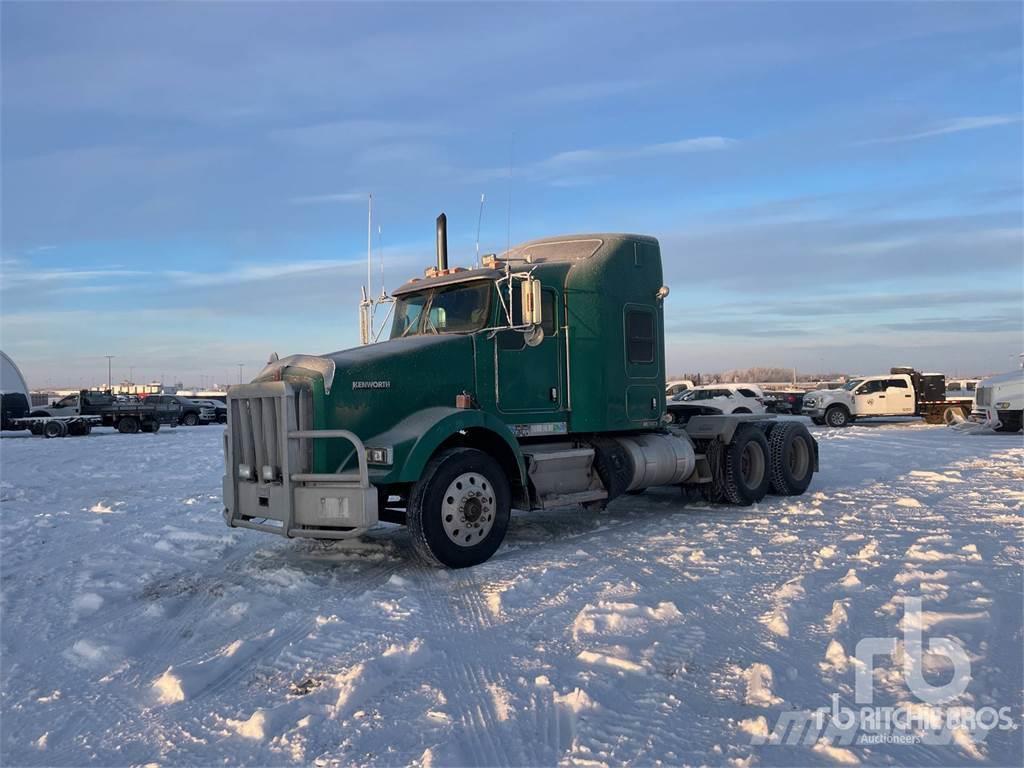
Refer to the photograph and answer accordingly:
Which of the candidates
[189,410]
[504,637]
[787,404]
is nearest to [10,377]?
[189,410]

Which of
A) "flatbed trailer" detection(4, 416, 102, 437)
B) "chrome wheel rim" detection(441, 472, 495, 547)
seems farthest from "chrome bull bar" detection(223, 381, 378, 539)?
"flatbed trailer" detection(4, 416, 102, 437)

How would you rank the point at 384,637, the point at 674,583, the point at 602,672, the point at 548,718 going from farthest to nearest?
the point at 674,583 < the point at 384,637 < the point at 602,672 < the point at 548,718

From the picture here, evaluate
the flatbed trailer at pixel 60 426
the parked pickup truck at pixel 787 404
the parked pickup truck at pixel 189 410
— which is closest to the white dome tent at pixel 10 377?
the parked pickup truck at pixel 189 410

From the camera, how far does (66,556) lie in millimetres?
7828

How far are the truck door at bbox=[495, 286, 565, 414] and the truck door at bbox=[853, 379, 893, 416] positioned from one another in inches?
1029

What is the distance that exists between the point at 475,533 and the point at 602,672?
306 centimetres

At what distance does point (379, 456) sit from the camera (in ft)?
22.5

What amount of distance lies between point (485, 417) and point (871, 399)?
28034 millimetres

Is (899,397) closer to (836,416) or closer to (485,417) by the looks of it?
(836,416)

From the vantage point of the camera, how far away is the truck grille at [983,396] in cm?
2375

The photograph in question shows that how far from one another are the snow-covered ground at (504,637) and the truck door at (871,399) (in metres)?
23.5

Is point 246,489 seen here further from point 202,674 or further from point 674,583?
point 674,583

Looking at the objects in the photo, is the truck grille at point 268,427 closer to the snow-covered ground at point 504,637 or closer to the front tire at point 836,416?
the snow-covered ground at point 504,637

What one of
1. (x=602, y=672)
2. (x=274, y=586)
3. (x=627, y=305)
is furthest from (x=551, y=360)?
(x=602, y=672)
